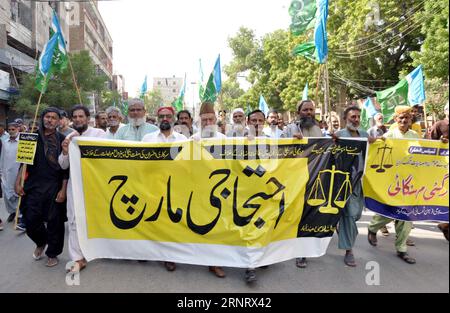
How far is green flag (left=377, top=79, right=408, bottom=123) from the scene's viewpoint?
8617mm

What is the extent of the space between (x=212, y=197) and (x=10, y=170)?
481cm

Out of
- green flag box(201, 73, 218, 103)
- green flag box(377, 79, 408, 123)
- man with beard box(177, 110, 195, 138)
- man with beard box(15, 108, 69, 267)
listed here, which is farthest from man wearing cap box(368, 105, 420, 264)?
green flag box(201, 73, 218, 103)

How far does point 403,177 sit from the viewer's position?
158 inches

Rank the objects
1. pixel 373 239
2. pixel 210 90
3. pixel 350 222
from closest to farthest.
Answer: pixel 350 222 → pixel 373 239 → pixel 210 90

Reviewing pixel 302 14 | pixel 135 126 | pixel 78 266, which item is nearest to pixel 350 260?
pixel 78 266

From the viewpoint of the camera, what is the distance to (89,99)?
21000 millimetres

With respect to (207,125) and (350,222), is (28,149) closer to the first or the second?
(207,125)

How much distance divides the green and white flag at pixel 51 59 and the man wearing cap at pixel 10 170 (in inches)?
40.2

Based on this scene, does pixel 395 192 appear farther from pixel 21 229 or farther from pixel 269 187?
pixel 21 229

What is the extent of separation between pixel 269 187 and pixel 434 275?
1.77m

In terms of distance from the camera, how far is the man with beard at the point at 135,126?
4523mm

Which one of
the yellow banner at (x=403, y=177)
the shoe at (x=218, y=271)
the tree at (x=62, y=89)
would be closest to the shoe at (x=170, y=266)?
the shoe at (x=218, y=271)

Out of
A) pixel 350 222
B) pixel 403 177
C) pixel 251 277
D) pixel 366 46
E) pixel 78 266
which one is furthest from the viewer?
pixel 366 46

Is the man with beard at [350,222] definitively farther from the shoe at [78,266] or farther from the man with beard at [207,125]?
the shoe at [78,266]
